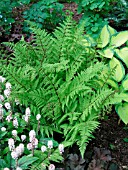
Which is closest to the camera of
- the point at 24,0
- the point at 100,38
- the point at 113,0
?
the point at 100,38

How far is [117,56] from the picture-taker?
4227 millimetres

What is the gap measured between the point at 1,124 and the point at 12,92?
324 millimetres

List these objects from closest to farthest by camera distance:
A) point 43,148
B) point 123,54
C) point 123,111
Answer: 1. point 43,148
2. point 123,111
3. point 123,54

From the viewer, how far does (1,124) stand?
3.48m

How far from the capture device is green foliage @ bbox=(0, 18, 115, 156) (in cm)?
344

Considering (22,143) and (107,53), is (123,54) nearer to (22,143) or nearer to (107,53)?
(107,53)

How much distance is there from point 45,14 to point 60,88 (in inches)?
59.3

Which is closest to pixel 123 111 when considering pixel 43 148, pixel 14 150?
pixel 43 148

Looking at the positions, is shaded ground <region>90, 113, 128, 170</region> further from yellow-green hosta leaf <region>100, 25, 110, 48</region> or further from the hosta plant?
yellow-green hosta leaf <region>100, 25, 110, 48</region>

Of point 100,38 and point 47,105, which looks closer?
point 47,105

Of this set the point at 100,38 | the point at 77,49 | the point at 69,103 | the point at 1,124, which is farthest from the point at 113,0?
the point at 1,124

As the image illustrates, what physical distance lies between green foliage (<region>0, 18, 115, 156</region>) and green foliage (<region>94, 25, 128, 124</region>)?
0.79 ft

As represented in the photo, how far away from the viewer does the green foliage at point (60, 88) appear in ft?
11.3

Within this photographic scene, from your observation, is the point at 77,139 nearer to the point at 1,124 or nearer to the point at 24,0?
the point at 1,124
